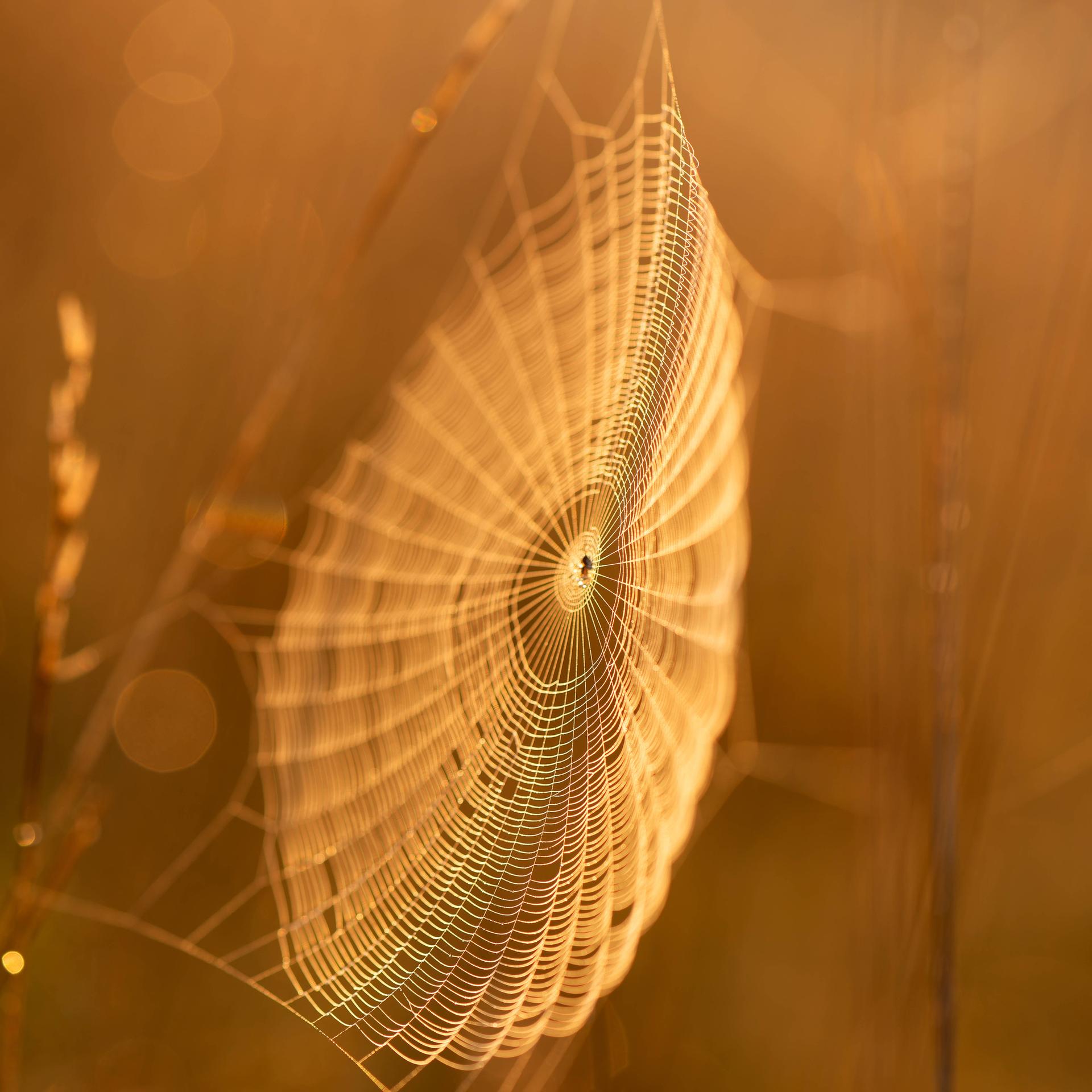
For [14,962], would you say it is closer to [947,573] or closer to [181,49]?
[947,573]

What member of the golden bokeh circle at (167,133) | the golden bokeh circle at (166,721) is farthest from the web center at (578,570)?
the golden bokeh circle at (167,133)

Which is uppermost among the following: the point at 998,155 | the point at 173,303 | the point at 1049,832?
the point at 998,155

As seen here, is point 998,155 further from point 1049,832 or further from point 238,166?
point 238,166

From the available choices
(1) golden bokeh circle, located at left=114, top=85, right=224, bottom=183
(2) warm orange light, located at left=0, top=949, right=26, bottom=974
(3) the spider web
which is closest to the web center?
(3) the spider web

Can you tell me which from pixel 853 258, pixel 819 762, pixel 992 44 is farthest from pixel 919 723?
pixel 992 44

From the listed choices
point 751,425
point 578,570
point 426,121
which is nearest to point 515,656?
point 578,570

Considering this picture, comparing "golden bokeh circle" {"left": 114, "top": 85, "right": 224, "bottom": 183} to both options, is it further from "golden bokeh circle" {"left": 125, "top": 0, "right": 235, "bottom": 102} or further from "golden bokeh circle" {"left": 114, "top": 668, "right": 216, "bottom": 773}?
"golden bokeh circle" {"left": 114, "top": 668, "right": 216, "bottom": 773}

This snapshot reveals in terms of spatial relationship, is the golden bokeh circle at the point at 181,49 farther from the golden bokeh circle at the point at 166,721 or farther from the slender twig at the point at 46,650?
the slender twig at the point at 46,650
